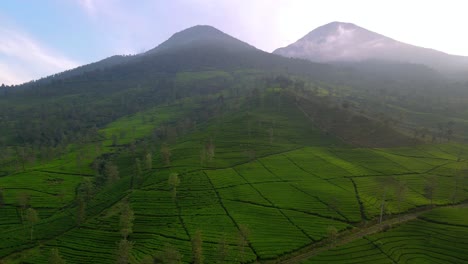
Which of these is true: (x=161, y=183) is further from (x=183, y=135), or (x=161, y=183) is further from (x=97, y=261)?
(x=183, y=135)

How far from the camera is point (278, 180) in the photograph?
11500 centimetres

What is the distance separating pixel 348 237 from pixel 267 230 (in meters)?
18.9

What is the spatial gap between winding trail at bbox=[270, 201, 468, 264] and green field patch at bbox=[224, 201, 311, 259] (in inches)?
63.4

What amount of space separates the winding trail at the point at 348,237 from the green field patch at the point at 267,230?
5.29ft

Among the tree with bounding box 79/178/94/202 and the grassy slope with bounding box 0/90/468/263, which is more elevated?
the grassy slope with bounding box 0/90/468/263

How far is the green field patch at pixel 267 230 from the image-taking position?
7462cm

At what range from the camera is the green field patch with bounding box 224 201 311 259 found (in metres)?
74.6

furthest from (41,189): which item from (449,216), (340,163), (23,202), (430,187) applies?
(430,187)

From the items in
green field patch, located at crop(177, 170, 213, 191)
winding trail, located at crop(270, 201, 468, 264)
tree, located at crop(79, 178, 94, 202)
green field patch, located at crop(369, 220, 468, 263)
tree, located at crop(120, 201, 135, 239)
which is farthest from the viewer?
tree, located at crop(79, 178, 94, 202)

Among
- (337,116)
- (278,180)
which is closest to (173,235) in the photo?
(278,180)

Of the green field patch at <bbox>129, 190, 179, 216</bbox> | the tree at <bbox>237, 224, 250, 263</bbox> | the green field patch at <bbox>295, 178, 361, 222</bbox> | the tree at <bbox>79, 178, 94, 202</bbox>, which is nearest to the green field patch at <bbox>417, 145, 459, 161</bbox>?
the green field patch at <bbox>295, 178, 361, 222</bbox>

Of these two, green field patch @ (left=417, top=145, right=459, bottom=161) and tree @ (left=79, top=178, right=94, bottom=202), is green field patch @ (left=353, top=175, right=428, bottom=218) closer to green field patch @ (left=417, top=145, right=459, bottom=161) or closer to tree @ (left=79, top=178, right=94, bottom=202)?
green field patch @ (left=417, top=145, right=459, bottom=161)

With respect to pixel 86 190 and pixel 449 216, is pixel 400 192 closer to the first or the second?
pixel 449 216

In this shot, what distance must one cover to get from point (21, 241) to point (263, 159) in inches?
3327
